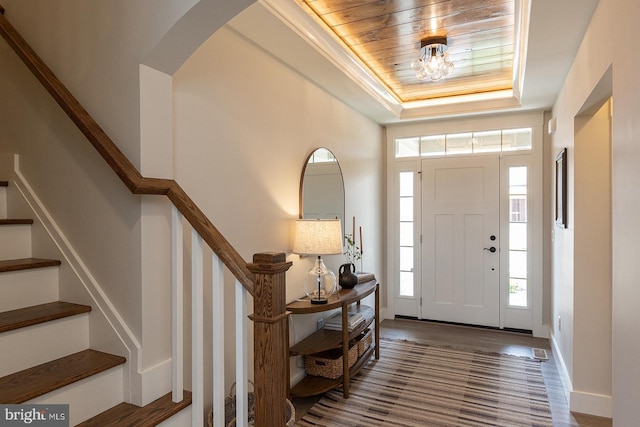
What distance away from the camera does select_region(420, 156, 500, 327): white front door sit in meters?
4.64

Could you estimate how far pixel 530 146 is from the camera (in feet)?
14.6

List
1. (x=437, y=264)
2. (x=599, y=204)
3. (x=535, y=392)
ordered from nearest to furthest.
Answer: (x=599, y=204) < (x=535, y=392) < (x=437, y=264)

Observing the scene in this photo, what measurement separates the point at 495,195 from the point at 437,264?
1.08m

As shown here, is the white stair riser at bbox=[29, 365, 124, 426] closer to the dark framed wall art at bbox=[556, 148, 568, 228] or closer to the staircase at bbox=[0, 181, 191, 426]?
the staircase at bbox=[0, 181, 191, 426]

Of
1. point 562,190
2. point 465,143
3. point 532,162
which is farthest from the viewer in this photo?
point 465,143

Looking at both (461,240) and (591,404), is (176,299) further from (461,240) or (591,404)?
(461,240)

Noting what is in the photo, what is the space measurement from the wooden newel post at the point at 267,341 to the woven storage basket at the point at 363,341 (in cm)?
214

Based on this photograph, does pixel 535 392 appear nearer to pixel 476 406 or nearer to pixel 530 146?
pixel 476 406

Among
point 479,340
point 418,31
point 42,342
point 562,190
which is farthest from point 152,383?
point 479,340

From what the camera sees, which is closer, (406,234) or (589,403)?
(589,403)

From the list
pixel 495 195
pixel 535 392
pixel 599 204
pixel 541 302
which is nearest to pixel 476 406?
pixel 535 392

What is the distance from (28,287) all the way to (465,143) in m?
4.46

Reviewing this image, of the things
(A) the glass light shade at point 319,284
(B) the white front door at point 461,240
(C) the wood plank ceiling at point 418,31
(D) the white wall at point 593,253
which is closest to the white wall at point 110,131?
(C) the wood plank ceiling at point 418,31

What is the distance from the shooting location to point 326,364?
2.97m
